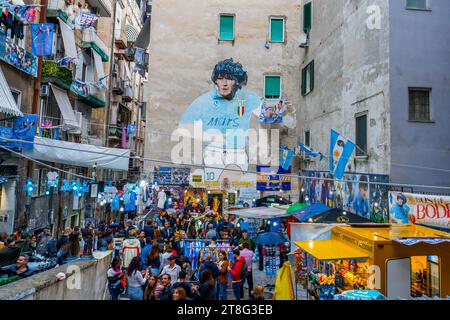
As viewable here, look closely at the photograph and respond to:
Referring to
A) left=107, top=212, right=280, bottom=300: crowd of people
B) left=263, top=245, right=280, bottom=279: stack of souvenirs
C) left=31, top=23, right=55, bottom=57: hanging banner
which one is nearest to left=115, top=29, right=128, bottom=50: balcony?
left=31, top=23, right=55, bottom=57: hanging banner

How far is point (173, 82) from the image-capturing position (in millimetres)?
23359

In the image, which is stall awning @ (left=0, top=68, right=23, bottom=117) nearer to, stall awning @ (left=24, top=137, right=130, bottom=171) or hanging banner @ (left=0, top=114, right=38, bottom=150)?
hanging banner @ (left=0, top=114, right=38, bottom=150)

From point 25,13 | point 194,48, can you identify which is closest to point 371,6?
point 25,13

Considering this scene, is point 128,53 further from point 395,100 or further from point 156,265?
point 395,100

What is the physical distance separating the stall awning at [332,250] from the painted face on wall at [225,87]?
630 inches

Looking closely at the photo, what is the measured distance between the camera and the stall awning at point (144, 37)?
24859mm

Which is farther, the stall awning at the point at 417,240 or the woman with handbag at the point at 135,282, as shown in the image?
the woman with handbag at the point at 135,282

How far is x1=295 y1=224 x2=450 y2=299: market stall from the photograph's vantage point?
6727mm

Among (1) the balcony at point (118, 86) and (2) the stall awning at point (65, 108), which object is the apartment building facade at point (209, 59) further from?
(1) the balcony at point (118, 86)

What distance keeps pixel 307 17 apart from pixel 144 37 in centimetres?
1197

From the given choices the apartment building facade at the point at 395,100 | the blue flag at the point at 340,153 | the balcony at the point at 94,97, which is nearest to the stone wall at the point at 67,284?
the apartment building facade at the point at 395,100

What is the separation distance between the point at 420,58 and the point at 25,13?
1212 cm

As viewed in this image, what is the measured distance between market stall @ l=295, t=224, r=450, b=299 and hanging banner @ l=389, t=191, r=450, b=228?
1233 millimetres
